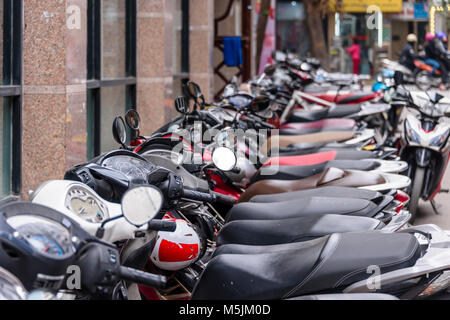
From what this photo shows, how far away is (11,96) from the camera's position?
530 cm

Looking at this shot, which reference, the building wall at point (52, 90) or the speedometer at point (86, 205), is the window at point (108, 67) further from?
the speedometer at point (86, 205)

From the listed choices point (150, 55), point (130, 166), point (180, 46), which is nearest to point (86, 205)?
point (130, 166)

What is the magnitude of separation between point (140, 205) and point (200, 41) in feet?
34.1

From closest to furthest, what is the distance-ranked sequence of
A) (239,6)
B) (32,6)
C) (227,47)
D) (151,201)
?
(151,201)
(32,6)
(227,47)
(239,6)

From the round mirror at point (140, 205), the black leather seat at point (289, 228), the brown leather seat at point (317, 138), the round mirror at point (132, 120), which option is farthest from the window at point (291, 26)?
the round mirror at point (140, 205)

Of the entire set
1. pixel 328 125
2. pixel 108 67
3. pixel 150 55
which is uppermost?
pixel 150 55

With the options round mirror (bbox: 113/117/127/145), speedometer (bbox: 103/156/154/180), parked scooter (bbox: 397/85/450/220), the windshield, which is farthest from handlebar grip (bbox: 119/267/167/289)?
the windshield

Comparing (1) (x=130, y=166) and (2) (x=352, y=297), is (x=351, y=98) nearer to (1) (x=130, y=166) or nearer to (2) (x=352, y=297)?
(1) (x=130, y=166)

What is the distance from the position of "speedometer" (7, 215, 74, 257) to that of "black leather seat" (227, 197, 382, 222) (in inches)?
62.2

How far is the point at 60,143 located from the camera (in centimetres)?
530

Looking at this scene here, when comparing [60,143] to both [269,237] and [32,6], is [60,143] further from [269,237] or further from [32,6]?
[269,237]

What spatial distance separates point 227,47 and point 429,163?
730 cm

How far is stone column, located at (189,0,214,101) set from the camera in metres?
12.1
